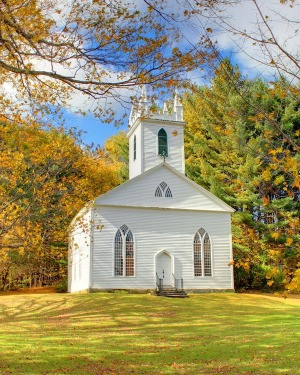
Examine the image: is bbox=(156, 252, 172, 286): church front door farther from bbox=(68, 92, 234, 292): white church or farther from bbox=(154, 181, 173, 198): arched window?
bbox=(154, 181, 173, 198): arched window

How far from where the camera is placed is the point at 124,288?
2455 cm

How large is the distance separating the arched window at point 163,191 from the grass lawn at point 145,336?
6621 mm

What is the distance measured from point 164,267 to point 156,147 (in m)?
8.58

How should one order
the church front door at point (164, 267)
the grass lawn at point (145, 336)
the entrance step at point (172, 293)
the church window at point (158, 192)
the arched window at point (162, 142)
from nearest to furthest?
the grass lawn at point (145, 336) → the entrance step at point (172, 293) → the church front door at point (164, 267) → the church window at point (158, 192) → the arched window at point (162, 142)

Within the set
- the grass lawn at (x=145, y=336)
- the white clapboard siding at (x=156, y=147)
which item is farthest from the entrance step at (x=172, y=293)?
the white clapboard siding at (x=156, y=147)

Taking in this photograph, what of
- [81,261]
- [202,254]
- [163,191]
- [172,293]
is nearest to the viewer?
[172,293]

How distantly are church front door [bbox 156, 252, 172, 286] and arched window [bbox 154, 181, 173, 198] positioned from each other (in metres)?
3.44

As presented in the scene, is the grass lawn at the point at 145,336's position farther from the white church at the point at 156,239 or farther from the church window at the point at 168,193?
the church window at the point at 168,193

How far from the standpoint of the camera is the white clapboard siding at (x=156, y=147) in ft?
98.5

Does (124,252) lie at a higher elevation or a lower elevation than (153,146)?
lower

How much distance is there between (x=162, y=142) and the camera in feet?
100

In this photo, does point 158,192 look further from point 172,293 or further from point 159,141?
point 172,293

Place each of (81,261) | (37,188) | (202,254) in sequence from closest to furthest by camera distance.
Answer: (37,188)
(202,254)
(81,261)

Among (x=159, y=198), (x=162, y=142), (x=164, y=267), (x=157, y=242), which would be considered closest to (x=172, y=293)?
(x=164, y=267)
